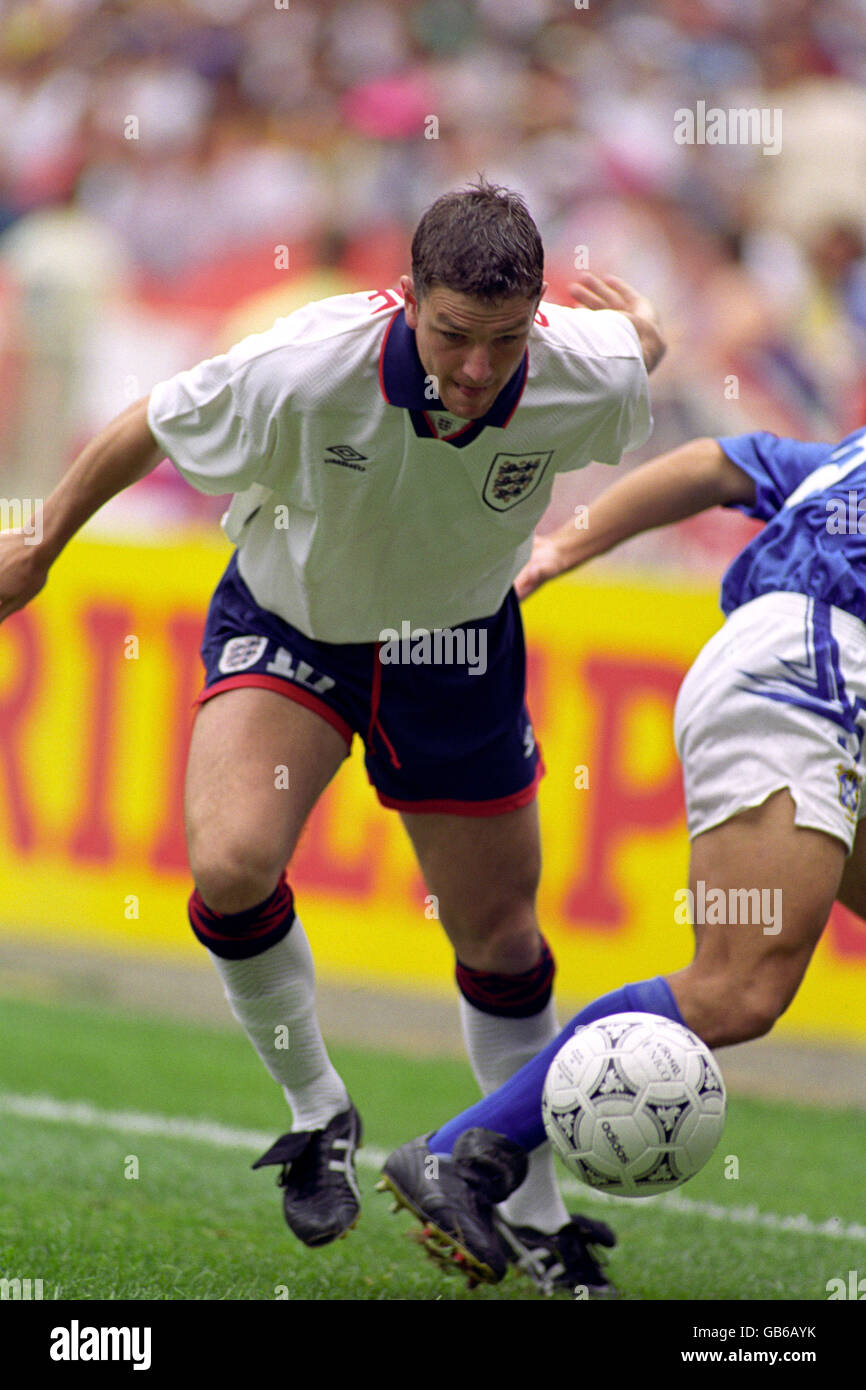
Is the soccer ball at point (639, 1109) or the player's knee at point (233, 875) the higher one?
the player's knee at point (233, 875)

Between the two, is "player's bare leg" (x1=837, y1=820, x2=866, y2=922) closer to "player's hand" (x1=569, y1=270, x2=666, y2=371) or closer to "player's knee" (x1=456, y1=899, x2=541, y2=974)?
"player's knee" (x1=456, y1=899, x2=541, y2=974)

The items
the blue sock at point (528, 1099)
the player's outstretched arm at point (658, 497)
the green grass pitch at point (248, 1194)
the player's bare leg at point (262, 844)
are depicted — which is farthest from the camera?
the player's outstretched arm at point (658, 497)

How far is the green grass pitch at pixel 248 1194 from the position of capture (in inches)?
148

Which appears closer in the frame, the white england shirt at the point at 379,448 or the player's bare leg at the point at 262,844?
the white england shirt at the point at 379,448

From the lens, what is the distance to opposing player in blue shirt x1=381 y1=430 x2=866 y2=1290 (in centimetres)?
314

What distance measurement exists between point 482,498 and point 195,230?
26.7 ft

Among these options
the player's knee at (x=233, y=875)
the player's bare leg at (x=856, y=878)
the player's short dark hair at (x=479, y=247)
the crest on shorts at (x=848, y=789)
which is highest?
the player's short dark hair at (x=479, y=247)

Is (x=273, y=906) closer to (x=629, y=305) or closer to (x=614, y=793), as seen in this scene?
(x=629, y=305)

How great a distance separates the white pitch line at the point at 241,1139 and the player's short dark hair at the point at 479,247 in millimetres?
2798

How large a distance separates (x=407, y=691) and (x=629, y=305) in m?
1.10

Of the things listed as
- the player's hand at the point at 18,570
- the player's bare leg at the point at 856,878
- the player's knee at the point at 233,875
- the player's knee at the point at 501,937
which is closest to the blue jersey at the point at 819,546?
the player's bare leg at the point at 856,878

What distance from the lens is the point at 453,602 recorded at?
12.4 ft

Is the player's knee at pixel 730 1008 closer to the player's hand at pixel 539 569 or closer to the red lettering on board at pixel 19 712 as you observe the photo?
the player's hand at pixel 539 569

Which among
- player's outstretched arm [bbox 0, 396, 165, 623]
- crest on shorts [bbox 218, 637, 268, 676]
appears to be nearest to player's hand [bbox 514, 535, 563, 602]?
crest on shorts [bbox 218, 637, 268, 676]
